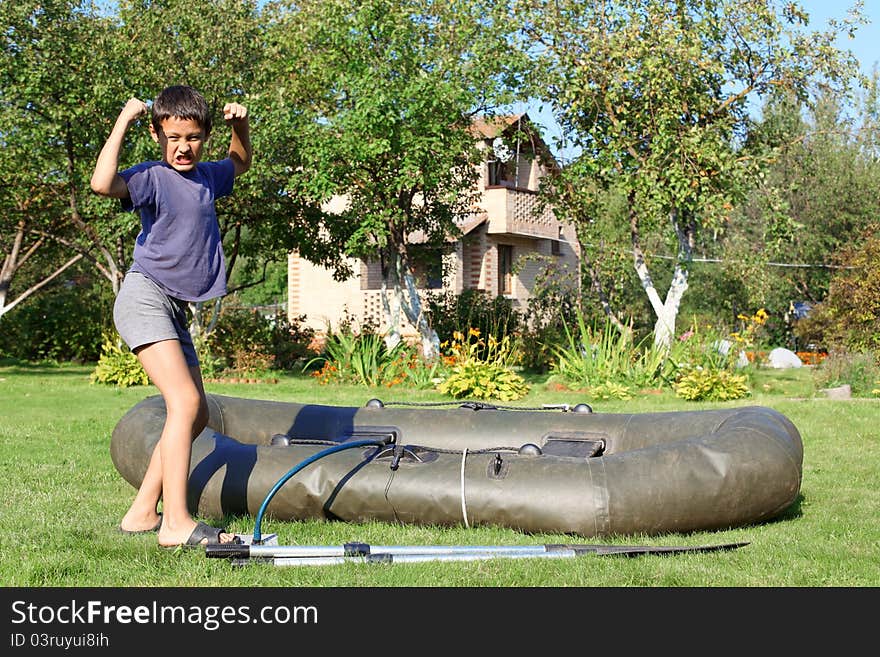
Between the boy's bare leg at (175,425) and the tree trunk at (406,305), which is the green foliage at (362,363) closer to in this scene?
the tree trunk at (406,305)

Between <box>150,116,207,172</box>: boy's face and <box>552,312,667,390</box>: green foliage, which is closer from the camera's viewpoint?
<box>150,116,207,172</box>: boy's face

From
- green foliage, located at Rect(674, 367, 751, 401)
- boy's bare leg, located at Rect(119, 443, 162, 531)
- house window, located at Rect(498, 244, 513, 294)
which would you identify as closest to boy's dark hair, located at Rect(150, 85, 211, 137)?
boy's bare leg, located at Rect(119, 443, 162, 531)

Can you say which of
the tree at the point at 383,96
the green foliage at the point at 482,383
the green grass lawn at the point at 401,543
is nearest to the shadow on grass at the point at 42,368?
the tree at the point at 383,96

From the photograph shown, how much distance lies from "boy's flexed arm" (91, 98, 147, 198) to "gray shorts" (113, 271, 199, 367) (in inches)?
16.1

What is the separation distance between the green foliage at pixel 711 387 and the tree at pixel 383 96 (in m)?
4.75

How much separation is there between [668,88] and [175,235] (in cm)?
1091

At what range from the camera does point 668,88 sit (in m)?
13.7

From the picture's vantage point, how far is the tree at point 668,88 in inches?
533

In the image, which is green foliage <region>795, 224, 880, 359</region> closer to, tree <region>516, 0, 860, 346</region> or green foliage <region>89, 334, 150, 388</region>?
tree <region>516, 0, 860, 346</region>

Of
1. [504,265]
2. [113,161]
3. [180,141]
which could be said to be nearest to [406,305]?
[504,265]

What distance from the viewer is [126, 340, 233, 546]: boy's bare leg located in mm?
4117

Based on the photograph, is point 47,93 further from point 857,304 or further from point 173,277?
point 857,304
